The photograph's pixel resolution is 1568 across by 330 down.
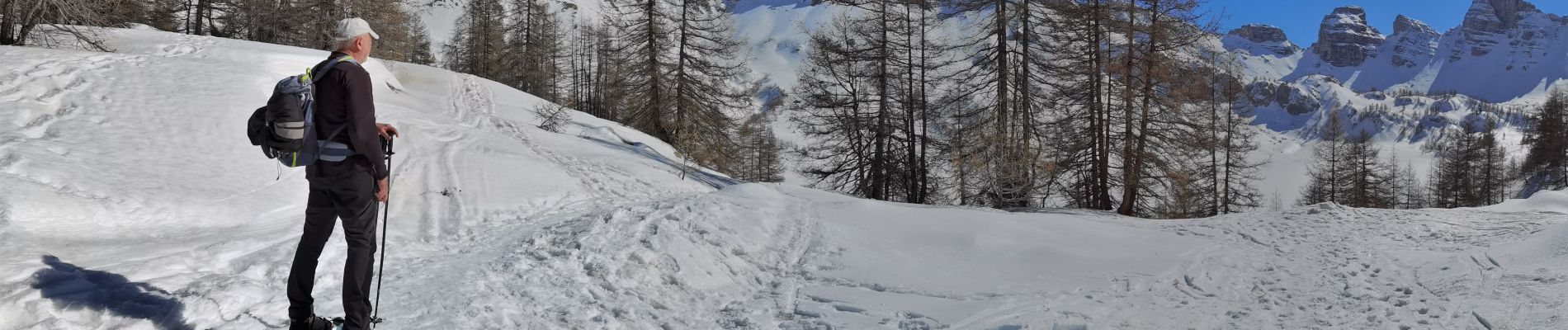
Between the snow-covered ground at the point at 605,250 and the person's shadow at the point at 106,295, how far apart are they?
0.06 feet

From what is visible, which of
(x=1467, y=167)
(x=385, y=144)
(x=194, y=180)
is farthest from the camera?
(x=1467, y=167)

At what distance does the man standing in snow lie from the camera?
3752 millimetres

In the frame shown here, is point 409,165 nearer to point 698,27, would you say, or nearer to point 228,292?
point 228,292

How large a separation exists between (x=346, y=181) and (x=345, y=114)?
1.17 feet

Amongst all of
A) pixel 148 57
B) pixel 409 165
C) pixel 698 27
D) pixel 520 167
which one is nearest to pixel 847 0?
pixel 698 27

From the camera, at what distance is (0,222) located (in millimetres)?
4887

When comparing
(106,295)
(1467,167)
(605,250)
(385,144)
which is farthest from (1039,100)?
(1467,167)

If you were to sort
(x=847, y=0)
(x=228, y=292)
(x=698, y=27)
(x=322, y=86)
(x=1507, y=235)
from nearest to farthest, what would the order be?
(x=322, y=86) → (x=228, y=292) → (x=1507, y=235) → (x=847, y=0) → (x=698, y=27)

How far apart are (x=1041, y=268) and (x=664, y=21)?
19163 millimetres

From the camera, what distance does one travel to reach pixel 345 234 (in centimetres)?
383

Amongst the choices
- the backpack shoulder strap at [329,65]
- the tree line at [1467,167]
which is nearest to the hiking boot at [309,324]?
A: the backpack shoulder strap at [329,65]

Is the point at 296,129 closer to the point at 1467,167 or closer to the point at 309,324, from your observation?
the point at 309,324

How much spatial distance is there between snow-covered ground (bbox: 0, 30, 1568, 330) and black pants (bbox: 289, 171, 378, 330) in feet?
2.02

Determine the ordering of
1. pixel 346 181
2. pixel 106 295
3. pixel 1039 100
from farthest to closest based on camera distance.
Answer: pixel 1039 100
pixel 106 295
pixel 346 181
